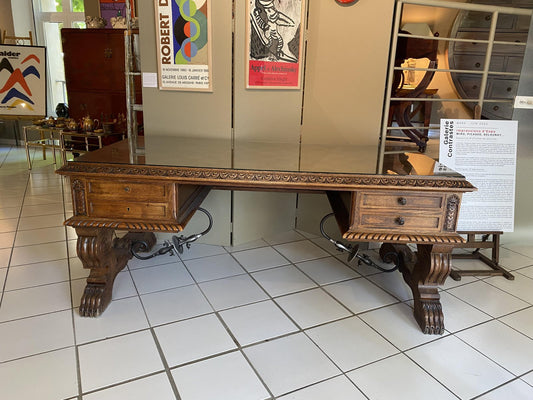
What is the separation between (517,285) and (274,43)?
215 centimetres

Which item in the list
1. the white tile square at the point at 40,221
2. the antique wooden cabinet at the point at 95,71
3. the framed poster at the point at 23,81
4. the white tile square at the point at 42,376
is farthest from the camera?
the framed poster at the point at 23,81

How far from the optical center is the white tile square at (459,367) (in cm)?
150

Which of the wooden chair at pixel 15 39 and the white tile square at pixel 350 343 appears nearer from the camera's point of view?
the white tile square at pixel 350 343

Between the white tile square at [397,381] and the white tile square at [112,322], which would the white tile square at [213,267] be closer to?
the white tile square at [112,322]

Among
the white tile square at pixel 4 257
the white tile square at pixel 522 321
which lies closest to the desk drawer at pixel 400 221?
the white tile square at pixel 522 321

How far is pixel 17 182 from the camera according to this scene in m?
4.21

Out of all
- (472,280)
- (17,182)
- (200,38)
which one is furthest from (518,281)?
(17,182)

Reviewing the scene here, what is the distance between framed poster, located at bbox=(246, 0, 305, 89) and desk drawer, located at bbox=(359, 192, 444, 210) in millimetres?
1140

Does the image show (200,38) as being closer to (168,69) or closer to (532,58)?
(168,69)

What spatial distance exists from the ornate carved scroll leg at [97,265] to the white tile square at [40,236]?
106 centimetres

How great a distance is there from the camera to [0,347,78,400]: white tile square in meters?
1.39

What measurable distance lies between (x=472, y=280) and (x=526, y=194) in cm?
101

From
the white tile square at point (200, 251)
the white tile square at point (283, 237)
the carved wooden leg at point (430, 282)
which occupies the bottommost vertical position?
the white tile square at point (200, 251)

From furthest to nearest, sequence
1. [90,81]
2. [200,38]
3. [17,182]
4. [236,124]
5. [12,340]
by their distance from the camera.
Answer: [90,81] < [17,182] < [236,124] < [200,38] < [12,340]
